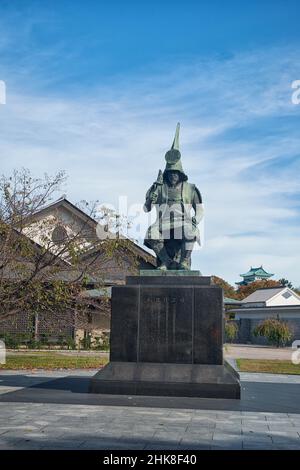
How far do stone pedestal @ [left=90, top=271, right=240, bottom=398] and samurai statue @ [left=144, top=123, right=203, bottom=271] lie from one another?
100cm

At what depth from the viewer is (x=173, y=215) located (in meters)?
11.4

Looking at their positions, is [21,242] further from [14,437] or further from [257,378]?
[14,437]

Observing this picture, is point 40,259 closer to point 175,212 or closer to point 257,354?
point 175,212

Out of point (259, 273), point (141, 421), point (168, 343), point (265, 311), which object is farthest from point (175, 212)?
point (259, 273)

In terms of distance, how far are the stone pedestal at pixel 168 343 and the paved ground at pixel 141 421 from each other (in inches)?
11.7

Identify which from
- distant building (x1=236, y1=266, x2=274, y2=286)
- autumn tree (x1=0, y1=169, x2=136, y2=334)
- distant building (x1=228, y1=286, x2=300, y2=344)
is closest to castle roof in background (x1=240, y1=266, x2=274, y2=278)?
distant building (x1=236, y1=266, x2=274, y2=286)

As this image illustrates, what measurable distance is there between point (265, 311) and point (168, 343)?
41375mm

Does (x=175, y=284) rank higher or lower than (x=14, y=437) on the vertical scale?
higher

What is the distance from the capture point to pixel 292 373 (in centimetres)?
1748

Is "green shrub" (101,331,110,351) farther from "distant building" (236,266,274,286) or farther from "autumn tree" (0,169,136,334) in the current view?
"distant building" (236,266,274,286)

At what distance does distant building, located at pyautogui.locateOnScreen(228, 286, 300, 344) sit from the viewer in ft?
151

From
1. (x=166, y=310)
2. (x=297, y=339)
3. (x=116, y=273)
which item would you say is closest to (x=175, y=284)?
(x=166, y=310)

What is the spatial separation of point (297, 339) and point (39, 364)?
3036 cm

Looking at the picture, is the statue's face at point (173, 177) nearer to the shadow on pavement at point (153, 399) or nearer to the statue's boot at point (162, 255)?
the statue's boot at point (162, 255)
